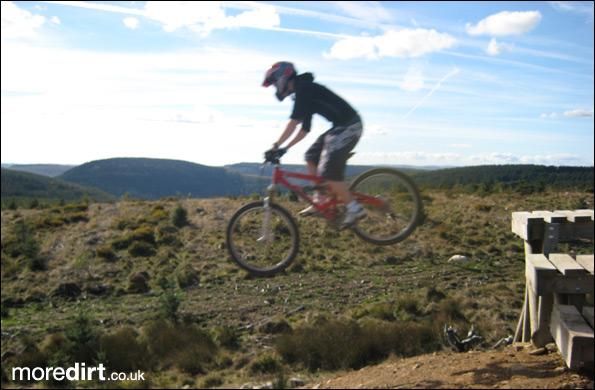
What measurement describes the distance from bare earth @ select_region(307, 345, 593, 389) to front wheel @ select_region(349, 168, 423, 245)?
10.9 feet

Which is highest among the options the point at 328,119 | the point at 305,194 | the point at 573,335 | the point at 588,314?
the point at 328,119

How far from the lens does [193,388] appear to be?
62.7 feet

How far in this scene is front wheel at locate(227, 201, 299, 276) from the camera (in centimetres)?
912

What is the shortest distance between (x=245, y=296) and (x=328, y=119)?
Result: 1773 centimetres

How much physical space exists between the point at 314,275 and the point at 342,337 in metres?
6.33

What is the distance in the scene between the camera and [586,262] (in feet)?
33.4

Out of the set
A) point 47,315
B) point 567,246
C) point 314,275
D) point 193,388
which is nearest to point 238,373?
point 193,388

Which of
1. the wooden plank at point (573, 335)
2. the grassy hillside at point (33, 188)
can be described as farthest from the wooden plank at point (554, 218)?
the grassy hillside at point (33, 188)

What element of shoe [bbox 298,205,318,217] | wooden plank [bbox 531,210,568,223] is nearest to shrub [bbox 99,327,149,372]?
shoe [bbox 298,205,318,217]

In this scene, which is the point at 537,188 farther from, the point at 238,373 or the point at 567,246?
the point at 238,373

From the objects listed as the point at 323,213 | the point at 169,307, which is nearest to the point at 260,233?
the point at 323,213

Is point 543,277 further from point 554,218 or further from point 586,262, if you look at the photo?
point 554,218

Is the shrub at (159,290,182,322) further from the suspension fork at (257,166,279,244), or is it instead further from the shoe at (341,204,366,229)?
the shoe at (341,204,366,229)

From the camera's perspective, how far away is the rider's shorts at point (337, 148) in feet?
28.6
